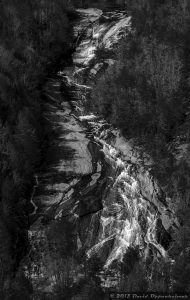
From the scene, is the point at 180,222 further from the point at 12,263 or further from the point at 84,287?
the point at 12,263

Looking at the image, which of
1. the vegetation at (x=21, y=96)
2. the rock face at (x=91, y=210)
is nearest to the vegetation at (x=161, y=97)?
the rock face at (x=91, y=210)

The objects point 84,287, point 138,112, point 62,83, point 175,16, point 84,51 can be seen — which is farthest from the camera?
point 84,51

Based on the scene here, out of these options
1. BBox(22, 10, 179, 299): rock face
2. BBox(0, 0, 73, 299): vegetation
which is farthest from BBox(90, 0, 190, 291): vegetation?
BBox(0, 0, 73, 299): vegetation

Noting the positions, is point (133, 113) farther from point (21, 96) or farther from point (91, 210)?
point (21, 96)

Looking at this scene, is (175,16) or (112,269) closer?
(112,269)

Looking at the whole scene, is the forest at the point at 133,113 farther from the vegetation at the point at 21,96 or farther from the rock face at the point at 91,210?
the rock face at the point at 91,210

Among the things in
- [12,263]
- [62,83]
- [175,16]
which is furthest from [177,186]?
[62,83]
